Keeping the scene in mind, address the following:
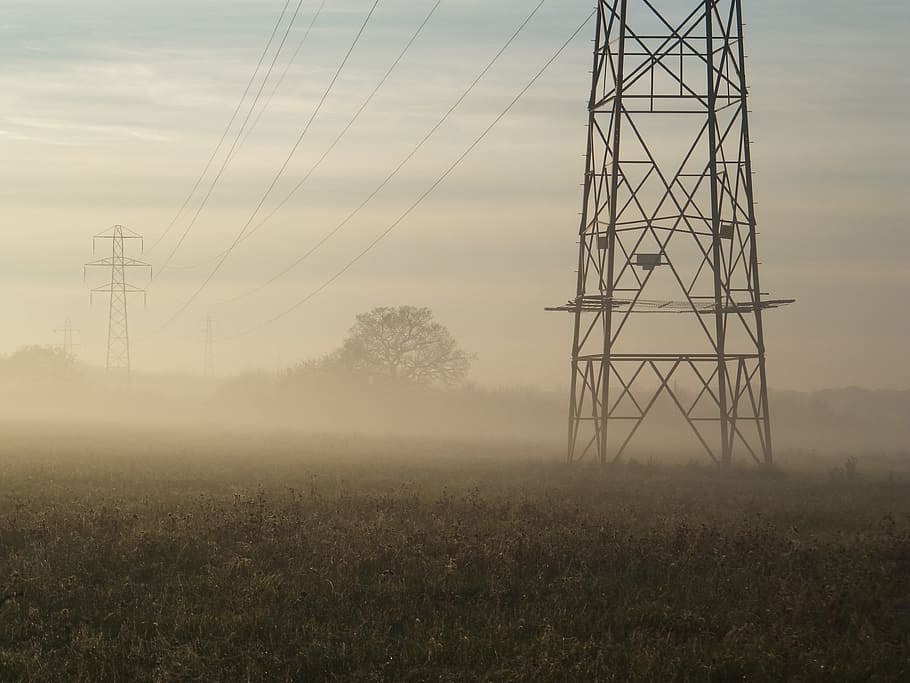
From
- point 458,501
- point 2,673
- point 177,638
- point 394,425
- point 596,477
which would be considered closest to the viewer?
point 2,673

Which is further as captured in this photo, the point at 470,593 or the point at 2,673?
the point at 470,593

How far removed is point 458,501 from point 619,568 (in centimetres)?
731

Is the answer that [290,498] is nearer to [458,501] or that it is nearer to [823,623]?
[458,501]

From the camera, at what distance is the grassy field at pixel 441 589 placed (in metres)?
10.7

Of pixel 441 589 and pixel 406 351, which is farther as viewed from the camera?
pixel 406 351

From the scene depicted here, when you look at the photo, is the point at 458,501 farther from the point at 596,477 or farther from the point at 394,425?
the point at 394,425

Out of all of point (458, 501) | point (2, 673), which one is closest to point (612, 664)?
point (2, 673)

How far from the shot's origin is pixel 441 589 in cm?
1313

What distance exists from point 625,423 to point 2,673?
9087 centimetres

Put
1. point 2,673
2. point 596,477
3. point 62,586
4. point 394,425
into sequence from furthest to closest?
point 394,425 < point 596,477 < point 62,586 < point 2,673

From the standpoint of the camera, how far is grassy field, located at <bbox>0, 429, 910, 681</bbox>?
10.7 metres

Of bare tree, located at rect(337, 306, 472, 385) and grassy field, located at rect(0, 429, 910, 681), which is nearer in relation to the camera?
grassy field, located at rect(0, 429, 910, 681)

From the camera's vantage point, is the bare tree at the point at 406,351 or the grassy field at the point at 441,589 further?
the bare tree at the point at 406,351

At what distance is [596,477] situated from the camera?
102 ft
